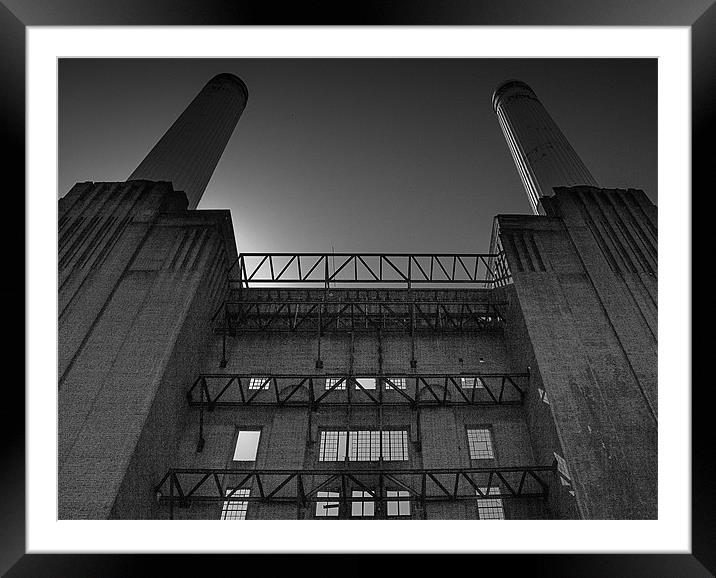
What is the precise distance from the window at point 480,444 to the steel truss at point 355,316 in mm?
4332

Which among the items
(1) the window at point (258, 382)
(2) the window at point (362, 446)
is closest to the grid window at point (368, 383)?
(2) the window at point (362, 446)

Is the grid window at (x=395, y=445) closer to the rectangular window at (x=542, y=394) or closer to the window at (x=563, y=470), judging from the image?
the rectangular window at (x=542, y=394)

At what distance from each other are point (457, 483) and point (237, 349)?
9.61 metres

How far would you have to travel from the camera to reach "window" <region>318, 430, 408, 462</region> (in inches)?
802

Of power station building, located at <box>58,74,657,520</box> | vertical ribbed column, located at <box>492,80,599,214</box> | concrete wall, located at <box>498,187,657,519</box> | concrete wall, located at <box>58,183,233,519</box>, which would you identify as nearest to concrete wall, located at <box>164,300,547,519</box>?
power station building, located at <box>58,74,657,520</box>

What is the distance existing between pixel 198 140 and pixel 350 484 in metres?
18.3

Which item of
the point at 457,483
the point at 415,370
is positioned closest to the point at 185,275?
the point at 415,370

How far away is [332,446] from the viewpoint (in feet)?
67.9

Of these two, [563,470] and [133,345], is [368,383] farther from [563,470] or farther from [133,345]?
[133,345]

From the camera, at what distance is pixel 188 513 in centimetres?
1853

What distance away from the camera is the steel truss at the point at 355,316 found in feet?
77.0

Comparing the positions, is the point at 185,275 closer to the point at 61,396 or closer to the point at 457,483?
the point at 61,396
